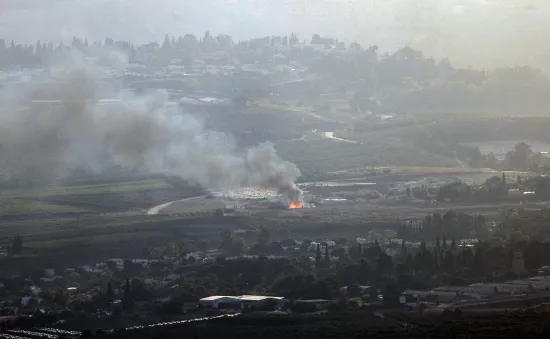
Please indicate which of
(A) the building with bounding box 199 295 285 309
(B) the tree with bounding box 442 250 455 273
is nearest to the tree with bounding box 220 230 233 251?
(B) the tree with bounding box 442 250 455 273

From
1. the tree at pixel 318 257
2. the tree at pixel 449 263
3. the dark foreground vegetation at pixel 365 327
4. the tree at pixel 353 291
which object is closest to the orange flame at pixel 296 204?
the tree at pixel 318 257

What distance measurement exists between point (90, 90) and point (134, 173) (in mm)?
5665

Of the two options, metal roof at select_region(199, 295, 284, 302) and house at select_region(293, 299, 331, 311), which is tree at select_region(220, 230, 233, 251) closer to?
metal roof at select_region(199, 295, 284, 302)

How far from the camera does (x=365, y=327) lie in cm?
2827

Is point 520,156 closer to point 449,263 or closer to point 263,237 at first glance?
point 263,237

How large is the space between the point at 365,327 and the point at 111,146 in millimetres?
28510

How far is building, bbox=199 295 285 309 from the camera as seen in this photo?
3194 cm

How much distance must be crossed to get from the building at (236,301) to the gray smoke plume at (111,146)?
18.5 meters

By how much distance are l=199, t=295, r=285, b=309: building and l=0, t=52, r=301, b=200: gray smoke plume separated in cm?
1849

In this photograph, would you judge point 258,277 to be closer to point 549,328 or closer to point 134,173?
point 549,328

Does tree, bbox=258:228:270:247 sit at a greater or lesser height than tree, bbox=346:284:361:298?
greater

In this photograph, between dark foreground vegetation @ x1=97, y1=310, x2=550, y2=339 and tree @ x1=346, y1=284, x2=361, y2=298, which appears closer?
dark foreground vegetation @ x1=97, y1=310, x2=550, y2=339

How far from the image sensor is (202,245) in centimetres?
4241

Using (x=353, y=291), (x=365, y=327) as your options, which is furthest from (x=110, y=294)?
(x=365, y=327)
